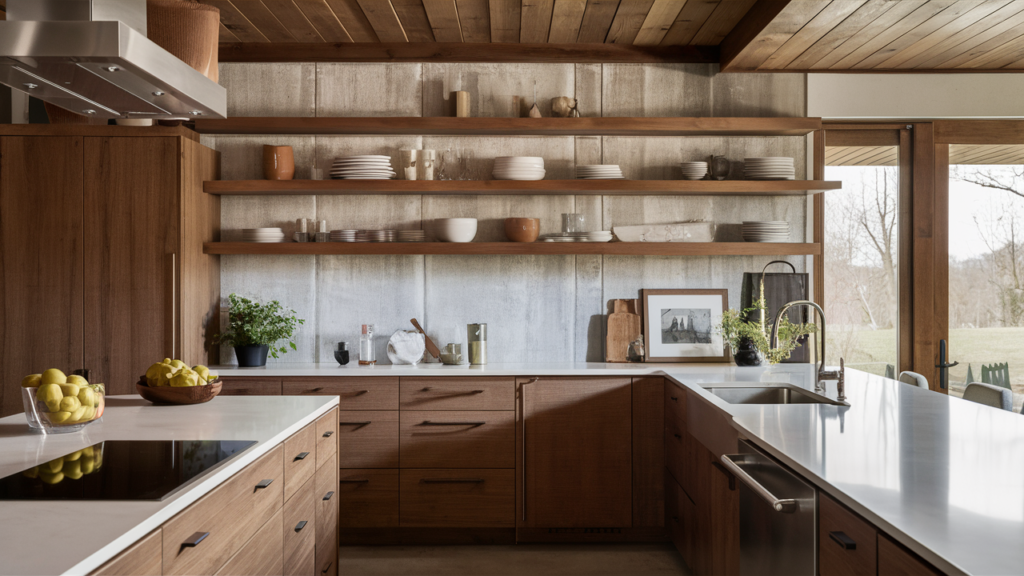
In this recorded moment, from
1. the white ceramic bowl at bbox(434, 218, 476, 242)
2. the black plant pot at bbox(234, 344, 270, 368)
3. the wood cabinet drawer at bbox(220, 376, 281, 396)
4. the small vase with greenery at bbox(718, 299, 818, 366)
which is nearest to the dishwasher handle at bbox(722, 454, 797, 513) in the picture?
the small vase with greenery at bbox(718, 299, 818, 366)

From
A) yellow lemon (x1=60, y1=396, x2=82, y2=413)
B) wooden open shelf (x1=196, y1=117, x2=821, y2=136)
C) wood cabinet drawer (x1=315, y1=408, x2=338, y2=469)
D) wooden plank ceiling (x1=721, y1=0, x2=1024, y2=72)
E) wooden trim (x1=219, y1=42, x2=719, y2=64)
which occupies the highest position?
wooden trim (x1=219, y1=42, x2=719, y2=64)

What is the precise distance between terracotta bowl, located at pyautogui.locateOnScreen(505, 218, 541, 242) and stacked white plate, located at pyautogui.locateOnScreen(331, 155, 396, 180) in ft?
2.47

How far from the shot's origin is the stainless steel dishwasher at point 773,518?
160 cm

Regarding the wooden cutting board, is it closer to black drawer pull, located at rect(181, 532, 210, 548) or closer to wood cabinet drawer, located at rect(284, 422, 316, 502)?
wood cabinet drawer, located at rect(284, 422, 316, 502)

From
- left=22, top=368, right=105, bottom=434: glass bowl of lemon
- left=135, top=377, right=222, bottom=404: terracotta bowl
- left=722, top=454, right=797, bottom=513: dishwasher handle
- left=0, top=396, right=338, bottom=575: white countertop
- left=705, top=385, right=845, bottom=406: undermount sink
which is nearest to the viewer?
left=0, top=396, right=338, bottom=575: white countertop

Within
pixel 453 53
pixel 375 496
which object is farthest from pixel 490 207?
pixel 375 496

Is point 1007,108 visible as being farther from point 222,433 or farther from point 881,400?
point 222,433

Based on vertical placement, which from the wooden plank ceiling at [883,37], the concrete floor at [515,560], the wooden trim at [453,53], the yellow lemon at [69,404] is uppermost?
the wooden trim at [453,53]

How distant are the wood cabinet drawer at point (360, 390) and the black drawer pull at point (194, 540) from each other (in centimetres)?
193

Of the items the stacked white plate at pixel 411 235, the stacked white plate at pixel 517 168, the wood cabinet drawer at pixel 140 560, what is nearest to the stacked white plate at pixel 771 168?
the stacked white plate at pixel 517 168

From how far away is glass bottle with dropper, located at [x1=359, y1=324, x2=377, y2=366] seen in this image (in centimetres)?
364

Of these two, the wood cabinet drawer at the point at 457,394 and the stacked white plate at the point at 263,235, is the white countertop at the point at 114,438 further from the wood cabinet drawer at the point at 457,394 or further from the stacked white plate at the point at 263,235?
the stacked white plate at the point at 263,235

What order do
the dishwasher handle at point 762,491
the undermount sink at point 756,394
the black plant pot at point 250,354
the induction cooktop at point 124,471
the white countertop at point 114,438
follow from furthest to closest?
the black plant pot at point 250,354 < the undermount sink at point 756,394 < the dishwasher handle at point 762,491 < the induction cooktop at point 124,471 < the white countertop at point 114,438

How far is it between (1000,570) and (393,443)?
8.89ft
